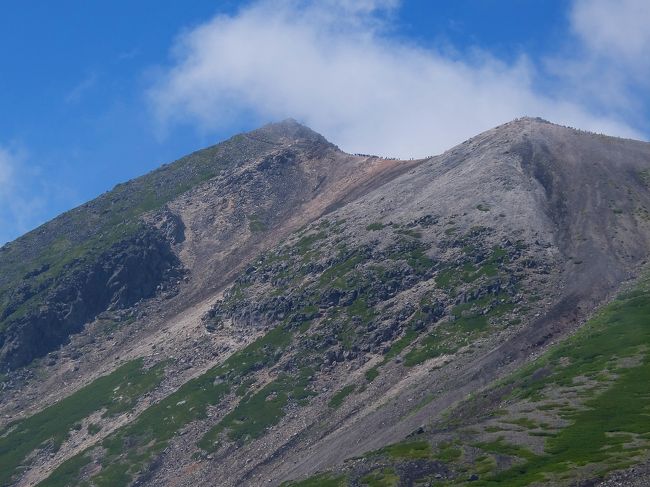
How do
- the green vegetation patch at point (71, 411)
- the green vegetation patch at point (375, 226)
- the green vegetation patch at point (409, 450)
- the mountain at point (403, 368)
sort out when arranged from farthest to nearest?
the green vegetation patch at point (375, 226) < the green vegetation patch at point (71, 411) < the mountain at point (403, 368) < the green vegetation patch at point (409, 450)

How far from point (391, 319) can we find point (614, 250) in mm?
44218

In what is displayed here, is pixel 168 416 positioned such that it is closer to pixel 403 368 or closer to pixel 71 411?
pixel 71 411

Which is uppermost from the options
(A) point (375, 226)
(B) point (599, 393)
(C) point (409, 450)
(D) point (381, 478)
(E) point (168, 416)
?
(A) point (375, 226)

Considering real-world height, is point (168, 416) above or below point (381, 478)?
above

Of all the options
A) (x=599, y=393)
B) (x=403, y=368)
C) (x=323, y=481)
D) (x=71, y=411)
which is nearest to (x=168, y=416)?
(x=71, y=411)

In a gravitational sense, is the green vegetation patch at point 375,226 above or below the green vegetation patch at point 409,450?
above

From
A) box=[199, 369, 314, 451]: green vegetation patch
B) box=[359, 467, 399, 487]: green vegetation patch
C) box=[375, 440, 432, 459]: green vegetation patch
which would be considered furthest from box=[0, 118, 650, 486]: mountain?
box=[375, 440, 432, 459]: green vegetation patch

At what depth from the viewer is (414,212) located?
194875 mm

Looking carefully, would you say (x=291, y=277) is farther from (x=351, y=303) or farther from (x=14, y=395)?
(x=14, y=395)

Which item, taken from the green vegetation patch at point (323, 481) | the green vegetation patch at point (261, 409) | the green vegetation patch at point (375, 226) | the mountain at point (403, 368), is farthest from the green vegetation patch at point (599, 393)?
the green vegetation patch at point (375, 226)

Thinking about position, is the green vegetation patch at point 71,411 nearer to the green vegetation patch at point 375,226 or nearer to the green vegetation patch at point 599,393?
the green vegetation patch at point 375,226

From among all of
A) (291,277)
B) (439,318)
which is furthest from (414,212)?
(439,318)

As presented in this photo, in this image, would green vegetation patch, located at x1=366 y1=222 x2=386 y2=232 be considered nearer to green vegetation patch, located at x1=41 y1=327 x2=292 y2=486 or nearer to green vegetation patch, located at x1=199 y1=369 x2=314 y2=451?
green vegetation patch, located at x1=41 y1=327 x2=292 y2=486

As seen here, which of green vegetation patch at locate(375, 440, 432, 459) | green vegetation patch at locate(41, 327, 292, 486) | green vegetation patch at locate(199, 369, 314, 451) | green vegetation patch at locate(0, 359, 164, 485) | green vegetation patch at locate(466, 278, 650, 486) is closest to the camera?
green vegetation patch at locate(466, 278, 650, 486)
